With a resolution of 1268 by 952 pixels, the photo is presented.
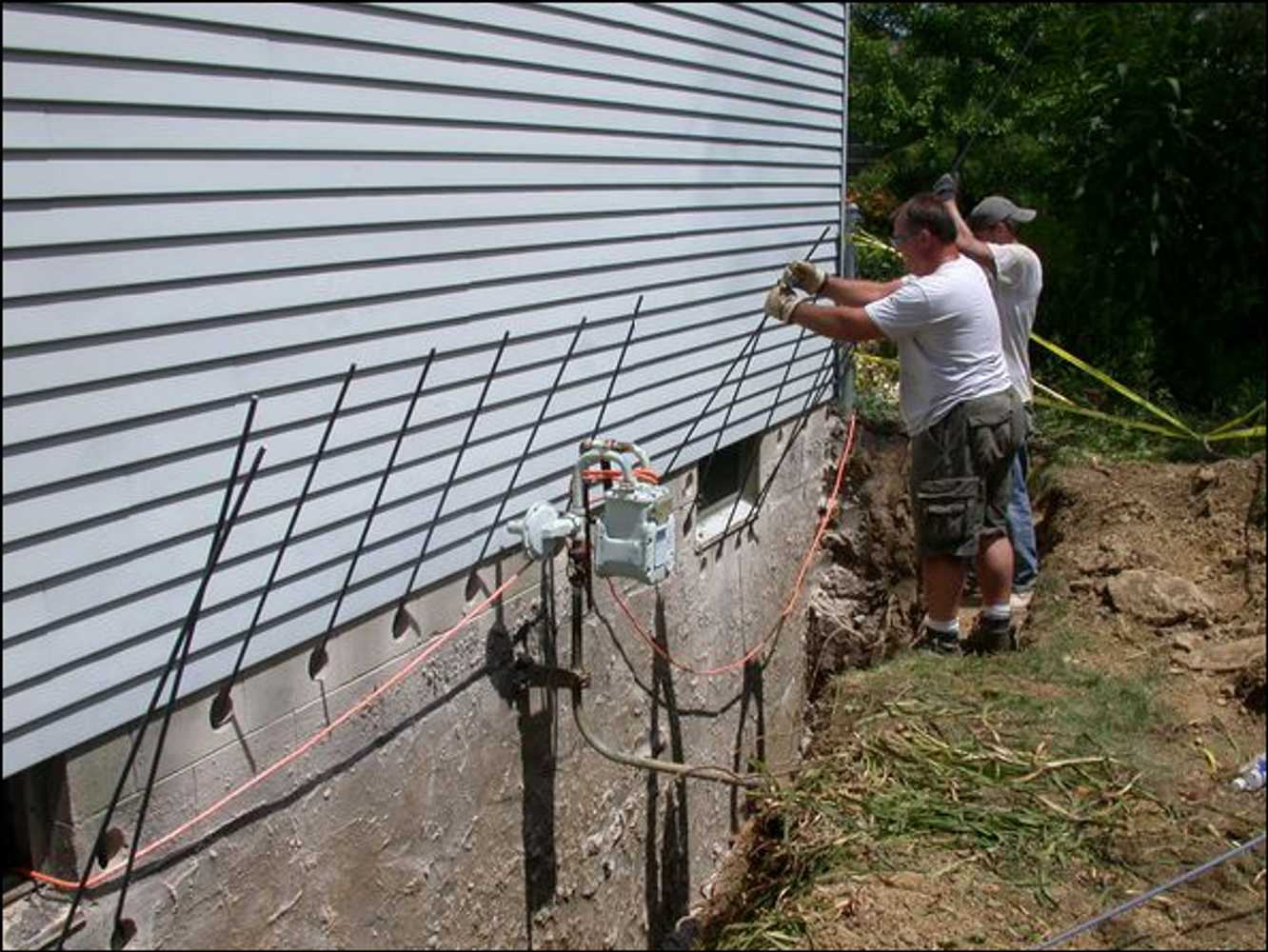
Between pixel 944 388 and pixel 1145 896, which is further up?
pixel 944 388

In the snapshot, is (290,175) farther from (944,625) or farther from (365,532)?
(944,625)

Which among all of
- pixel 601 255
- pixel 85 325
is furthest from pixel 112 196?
pixel 601 255

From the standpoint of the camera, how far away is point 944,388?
5.31m

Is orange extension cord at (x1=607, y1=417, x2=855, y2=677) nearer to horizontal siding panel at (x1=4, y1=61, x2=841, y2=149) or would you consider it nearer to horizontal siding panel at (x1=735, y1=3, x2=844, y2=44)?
horizontal siding panel at (x1=4, y1=61, x2=841, y2=149)

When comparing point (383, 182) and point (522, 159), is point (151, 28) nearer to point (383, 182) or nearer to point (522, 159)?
point (383, 182)

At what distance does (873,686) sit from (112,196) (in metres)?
3.97

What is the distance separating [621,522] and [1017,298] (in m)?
2.81

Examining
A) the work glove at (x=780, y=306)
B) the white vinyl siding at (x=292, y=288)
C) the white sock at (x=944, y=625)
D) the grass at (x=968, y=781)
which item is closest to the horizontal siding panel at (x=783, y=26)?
the white vinyl siding at (x=292, y=288)

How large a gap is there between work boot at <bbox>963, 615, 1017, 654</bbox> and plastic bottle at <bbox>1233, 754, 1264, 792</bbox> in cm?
149

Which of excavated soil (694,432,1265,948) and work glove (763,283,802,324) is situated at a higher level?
work glove (763,283,802,324)

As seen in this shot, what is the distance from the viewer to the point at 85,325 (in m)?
2.60

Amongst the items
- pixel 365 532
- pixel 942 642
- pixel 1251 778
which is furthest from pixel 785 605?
pixel 365 532

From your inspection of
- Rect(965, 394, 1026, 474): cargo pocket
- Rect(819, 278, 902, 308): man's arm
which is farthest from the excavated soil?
Rect(819, 278, 902, 308): man's arm

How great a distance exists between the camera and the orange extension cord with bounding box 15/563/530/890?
2.78m
